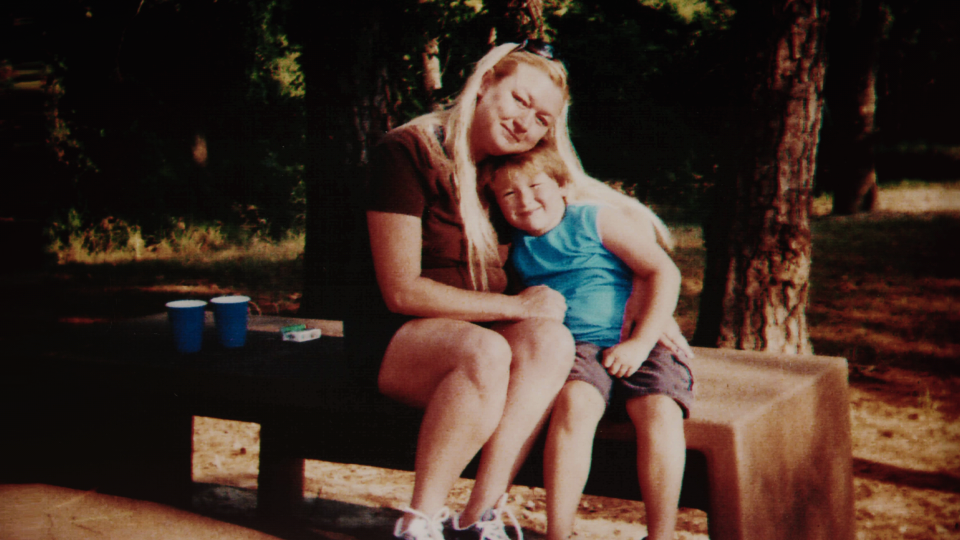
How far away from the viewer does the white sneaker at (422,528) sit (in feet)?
6.43

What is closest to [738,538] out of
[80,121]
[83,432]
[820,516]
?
[820,516]

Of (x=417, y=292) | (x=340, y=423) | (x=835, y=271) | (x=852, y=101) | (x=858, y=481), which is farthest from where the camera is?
(x=852, y=101)

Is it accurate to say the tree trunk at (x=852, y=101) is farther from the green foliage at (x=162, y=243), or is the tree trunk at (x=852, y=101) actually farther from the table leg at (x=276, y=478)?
the table leg at (x=276, y=478)

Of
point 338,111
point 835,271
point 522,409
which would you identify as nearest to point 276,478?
point 522,409

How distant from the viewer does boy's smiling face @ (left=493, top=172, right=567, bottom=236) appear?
92.5 inches

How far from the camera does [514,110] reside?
2.33 m

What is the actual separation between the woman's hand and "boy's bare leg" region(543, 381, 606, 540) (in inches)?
9.6

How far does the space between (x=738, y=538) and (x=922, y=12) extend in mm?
11312

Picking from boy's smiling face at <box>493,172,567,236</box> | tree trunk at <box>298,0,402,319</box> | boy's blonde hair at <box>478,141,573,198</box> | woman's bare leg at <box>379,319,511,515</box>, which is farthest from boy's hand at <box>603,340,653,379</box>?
tree trunk at <box>298,0,402,319</box>

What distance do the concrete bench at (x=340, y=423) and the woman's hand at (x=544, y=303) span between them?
1.15 feet

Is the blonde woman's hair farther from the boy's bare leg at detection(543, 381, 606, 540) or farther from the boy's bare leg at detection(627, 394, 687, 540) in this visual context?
the boy's bare leg at detection(627, 394, 687, 540)

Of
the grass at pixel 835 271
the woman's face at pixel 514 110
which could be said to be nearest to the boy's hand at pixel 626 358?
the woman's face at pixel 514 110

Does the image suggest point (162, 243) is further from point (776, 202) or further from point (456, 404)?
point (456, 404)

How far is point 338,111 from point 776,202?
2462mm
